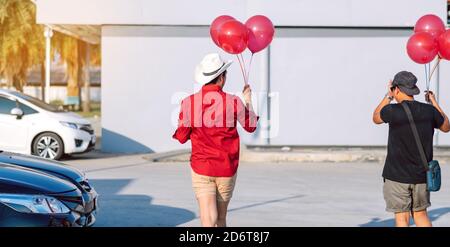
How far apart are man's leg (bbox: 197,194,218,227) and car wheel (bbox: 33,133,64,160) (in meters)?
10.8

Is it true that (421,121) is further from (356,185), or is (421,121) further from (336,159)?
(336,159)

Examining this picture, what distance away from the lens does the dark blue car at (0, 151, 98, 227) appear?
6.79 m

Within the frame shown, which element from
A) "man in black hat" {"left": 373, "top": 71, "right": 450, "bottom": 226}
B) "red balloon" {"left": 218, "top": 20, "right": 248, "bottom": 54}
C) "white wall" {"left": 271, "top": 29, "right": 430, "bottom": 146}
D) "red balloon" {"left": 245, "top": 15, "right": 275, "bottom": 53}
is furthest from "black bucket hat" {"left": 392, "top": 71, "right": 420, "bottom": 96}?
"white wall" {"left": 271, "top": 29, "right": 430, "bottom": 146}

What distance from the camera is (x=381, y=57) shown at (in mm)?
19031

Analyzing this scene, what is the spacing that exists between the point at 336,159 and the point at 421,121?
10309 millimetres

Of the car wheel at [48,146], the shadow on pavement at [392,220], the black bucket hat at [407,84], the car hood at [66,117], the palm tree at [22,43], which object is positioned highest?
the palm tree at [22,43]

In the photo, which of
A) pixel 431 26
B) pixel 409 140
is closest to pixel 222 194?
pixel 409 140

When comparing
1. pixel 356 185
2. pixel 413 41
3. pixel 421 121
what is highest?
pixel 413 41

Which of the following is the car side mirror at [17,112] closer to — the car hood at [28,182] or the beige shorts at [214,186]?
the car hood at [28,182]

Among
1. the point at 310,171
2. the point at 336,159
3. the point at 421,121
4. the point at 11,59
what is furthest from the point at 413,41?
the point at 11,59

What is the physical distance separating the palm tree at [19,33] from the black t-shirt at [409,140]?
25.1 m

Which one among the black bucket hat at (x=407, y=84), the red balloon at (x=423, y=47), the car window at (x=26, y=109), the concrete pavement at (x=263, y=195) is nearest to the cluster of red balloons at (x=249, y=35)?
the red balloon at (x=423, y=47)

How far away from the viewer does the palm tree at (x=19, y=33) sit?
30.6 m
